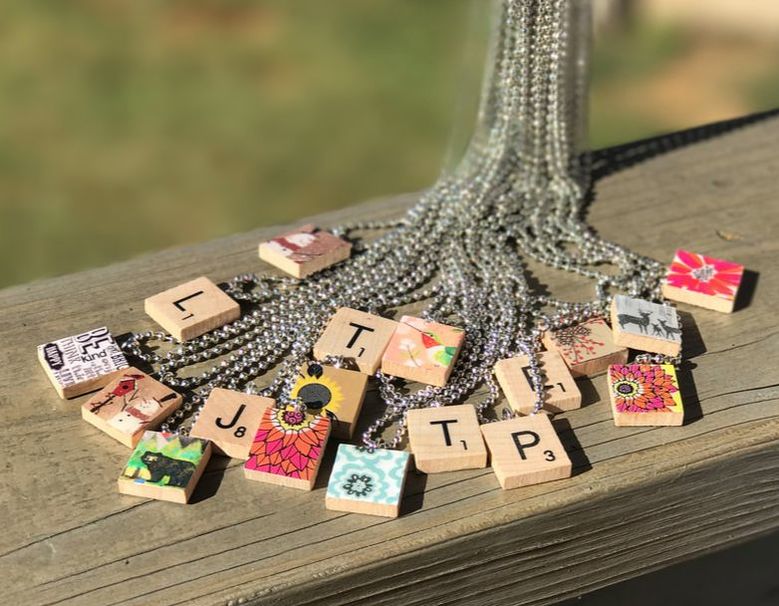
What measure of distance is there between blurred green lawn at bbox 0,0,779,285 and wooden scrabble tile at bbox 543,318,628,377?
216cm

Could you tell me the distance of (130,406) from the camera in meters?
1.57

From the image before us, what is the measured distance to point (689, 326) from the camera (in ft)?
6.03

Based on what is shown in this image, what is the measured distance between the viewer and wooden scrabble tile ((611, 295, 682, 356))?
1717mm

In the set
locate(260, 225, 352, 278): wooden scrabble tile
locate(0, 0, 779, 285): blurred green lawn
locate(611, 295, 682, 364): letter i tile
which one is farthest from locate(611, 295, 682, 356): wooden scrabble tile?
locate(0, 0, 779, 285): blurred green lawn

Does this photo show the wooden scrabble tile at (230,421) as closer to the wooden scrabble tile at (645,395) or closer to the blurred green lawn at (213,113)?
the wooden scrabble tile at (645,395)

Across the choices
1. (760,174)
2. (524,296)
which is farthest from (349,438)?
(760,174)

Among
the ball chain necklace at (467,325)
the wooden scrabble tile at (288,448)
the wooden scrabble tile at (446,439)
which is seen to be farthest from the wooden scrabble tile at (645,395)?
the wooden scrabble tile at (288,448)

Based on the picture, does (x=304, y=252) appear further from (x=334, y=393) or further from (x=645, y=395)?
(x=645, y=395)

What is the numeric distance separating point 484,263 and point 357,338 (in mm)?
385

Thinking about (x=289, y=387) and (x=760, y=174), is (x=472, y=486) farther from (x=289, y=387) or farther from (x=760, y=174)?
(x=760, y=174)

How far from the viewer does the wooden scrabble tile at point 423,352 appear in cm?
167

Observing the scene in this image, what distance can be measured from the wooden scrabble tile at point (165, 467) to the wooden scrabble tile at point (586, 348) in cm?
64

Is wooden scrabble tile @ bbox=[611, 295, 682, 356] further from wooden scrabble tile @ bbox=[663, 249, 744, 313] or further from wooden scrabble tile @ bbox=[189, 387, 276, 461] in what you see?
wooden scrabble tile @ bbox=[189, 387, 276, 461]

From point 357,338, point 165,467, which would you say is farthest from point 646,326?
point 165,467
